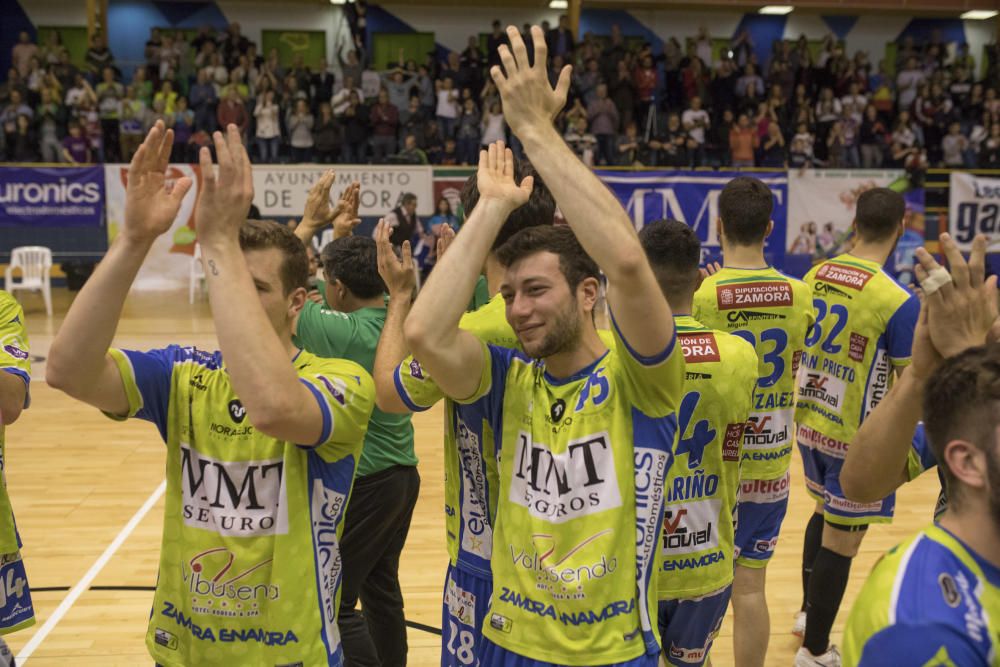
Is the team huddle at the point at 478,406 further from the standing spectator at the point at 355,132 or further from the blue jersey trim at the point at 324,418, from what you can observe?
the standing spectator at the point at 355,132

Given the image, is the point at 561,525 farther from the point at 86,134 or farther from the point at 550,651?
the point at 86,134

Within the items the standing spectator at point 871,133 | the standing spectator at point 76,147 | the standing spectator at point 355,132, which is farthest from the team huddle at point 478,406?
the standing spectator at point 871,133

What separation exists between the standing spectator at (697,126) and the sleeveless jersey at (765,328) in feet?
52.6

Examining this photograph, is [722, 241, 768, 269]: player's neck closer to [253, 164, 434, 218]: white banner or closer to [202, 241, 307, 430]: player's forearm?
[202, 241, 307, 430]: player's forearm

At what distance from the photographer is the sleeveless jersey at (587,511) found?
233cm

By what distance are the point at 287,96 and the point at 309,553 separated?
1884 centimetres

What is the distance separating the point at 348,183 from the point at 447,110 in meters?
4.39

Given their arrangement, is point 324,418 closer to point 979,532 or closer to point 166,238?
point 979,532

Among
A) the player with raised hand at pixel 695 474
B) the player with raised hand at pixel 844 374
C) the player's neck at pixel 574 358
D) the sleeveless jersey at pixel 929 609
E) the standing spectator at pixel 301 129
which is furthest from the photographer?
the standing spectator at pixel 301 129

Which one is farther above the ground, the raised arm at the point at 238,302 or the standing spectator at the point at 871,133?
the standing spectator at the point at 871,133

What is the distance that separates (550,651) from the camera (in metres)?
2.33

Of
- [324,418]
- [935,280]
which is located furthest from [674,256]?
[324,418]

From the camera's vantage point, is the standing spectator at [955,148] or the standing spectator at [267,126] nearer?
the standing spectator at [267,126]

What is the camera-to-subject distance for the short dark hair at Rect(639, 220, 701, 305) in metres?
3.15
